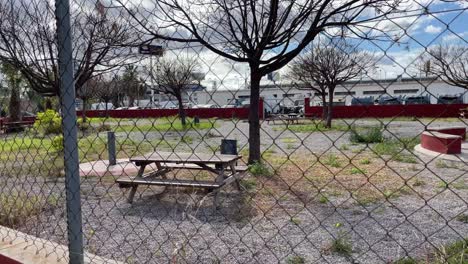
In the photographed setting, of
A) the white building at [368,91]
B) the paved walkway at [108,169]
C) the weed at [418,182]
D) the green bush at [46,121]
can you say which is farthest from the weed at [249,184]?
the green bush at [46,121]

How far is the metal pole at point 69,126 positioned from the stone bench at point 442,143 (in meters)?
7.09

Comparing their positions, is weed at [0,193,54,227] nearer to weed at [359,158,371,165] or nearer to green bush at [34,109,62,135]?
weed at [359,158,371,165]

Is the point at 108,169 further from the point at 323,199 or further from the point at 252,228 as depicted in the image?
the point at 252,228

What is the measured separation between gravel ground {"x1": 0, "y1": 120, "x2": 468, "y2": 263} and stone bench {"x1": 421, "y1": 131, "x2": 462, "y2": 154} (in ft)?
8.00

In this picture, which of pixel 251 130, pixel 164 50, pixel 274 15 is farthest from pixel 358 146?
pixel 164 50

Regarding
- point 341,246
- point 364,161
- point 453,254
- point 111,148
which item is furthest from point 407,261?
point 111,148

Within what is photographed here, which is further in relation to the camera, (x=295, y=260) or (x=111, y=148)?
(x=111, y=148)

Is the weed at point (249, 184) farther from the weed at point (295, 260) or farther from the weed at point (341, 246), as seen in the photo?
the weed at point (295, 260)

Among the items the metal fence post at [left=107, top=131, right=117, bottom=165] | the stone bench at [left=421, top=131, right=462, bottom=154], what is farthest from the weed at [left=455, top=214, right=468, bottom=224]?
the metal fence post at [left=107, top=131, right=117, bottom=165]

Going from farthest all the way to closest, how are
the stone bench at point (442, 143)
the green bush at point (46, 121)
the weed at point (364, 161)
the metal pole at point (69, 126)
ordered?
the green bush at point (46, 121) → the weed at point (364, 161) → the stone bench at point (442, 143) → the metal pole at point (69, 126)

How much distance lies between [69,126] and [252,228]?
2.25 metres

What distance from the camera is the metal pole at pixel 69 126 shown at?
6.25 feet

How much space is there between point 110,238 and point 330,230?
2.01 m

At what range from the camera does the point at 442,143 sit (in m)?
8.20
